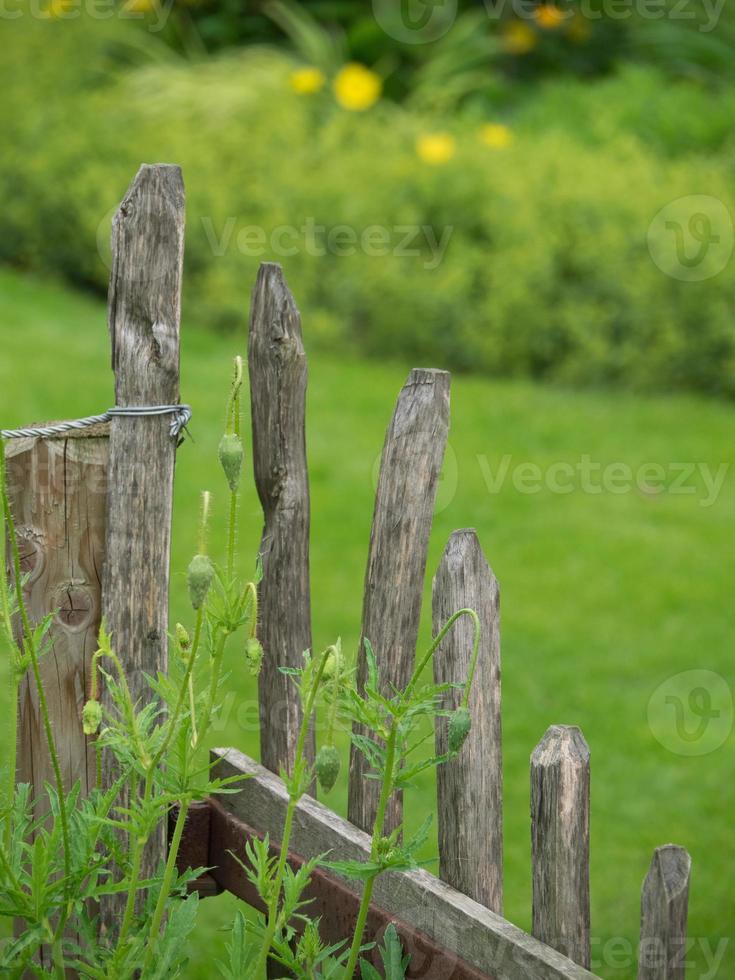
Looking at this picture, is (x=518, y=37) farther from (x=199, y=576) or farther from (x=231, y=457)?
(x=199, y=576)

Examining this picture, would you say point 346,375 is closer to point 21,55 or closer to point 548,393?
point 548,393

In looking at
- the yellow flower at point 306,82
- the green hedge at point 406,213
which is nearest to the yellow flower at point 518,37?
the green hedge at point 406,213

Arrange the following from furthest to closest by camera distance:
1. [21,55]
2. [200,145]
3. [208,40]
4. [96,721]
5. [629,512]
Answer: [208,40] → [21,55] → [200,145] → [629,512] → [96,721]

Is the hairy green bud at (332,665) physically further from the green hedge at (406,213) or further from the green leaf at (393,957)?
the green hedge at (406,213)

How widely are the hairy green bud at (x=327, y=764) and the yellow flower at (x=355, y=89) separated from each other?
668 cm

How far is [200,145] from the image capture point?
714cm

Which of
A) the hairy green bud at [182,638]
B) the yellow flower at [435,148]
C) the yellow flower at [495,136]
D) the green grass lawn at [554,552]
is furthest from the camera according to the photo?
the yellow flower at [495,136]

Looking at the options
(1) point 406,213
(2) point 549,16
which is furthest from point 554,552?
(2) point 549,16

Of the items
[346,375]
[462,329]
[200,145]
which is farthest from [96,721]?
[200,145]

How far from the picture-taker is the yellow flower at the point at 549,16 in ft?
29.7

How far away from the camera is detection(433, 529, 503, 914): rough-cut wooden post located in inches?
68.3

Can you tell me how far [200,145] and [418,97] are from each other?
1844mm

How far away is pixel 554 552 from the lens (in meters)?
4.82

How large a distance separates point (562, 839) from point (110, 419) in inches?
31.0
